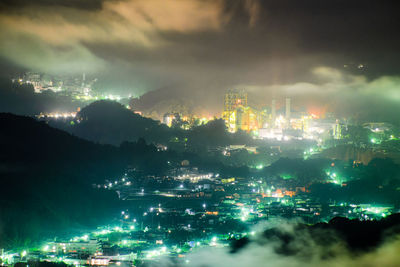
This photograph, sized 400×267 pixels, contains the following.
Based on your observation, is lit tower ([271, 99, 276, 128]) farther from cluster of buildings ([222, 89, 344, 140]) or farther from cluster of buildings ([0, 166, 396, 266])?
cluster of buildings ([0, 166, 396, 266])

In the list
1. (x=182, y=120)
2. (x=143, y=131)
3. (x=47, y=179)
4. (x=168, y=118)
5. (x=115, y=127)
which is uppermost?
(x=168, y=118)

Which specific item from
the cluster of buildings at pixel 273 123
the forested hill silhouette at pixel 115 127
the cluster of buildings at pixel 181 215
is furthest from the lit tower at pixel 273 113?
the cluster of buildings at pixel 181 215

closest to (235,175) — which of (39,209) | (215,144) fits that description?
(215,144)

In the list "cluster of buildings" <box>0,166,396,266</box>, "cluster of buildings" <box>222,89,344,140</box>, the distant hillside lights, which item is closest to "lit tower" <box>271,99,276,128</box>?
"cluster of buildings" <box>222,89,344,140</box>

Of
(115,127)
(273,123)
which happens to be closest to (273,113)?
(273,123)

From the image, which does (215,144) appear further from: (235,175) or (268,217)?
(268,217)

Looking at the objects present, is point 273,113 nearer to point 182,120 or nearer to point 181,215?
point 182,120

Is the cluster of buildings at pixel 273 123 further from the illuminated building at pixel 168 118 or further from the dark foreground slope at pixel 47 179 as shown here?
the dark foreground slope at pixel 47 179
